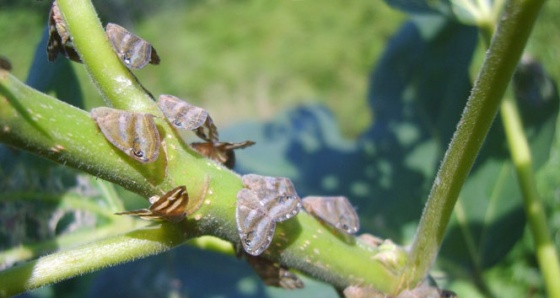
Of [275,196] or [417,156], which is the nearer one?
[275,196]

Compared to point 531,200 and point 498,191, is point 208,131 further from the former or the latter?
point 498,191

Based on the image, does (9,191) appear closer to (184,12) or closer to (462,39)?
(462,39)

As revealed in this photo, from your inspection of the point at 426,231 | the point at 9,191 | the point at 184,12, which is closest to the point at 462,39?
the point at 426,231

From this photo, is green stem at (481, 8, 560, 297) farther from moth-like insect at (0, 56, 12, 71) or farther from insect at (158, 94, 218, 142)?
moth-like insect at (0, 56, 12, 71)

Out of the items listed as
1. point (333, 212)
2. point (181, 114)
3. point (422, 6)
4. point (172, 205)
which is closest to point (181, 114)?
point (181, 114)

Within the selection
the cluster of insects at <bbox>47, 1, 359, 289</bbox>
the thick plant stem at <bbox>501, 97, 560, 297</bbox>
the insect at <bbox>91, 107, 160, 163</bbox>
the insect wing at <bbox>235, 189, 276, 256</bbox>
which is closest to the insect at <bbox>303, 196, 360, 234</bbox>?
the cluster of insects at <bbox>47, 1, 359, 289</bbox>

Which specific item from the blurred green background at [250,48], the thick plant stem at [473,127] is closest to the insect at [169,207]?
the thick plant stem at [473,127]
